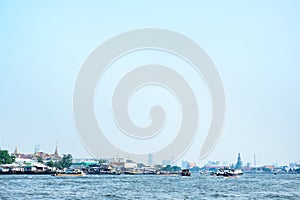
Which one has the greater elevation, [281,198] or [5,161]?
[5,161]

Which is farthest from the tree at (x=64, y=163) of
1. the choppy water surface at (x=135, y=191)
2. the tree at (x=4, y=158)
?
the choppy water surface at (x=135, y=191)

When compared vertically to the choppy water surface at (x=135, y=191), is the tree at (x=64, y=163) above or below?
above

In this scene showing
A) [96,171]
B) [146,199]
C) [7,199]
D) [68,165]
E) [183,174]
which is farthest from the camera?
[68,165]

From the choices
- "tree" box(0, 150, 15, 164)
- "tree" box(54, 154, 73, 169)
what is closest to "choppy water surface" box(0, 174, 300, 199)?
"tree" box(0, 150, 15, 164)

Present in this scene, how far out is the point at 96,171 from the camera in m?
178

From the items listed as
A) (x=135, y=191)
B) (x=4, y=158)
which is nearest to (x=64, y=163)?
(x=4, y=158)

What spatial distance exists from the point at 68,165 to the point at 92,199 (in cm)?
14148

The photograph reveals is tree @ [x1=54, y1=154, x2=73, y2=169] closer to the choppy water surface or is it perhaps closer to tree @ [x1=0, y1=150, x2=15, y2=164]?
tree @ [x1=0, y1=150, x2=15, y2=164]

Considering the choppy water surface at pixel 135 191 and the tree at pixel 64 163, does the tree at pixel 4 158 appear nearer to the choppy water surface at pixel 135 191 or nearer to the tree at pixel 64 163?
the tree at pixel 64 163

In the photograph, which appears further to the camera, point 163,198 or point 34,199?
point 163,198

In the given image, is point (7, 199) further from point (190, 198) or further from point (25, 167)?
point (25, 167)

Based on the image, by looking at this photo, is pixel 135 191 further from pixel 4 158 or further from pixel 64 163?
pixel 64 163

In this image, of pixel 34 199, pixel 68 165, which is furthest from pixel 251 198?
pixel 68 165

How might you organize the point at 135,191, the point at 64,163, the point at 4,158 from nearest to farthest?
the point at 135,191, the point at 4,158, the point at 64,163
